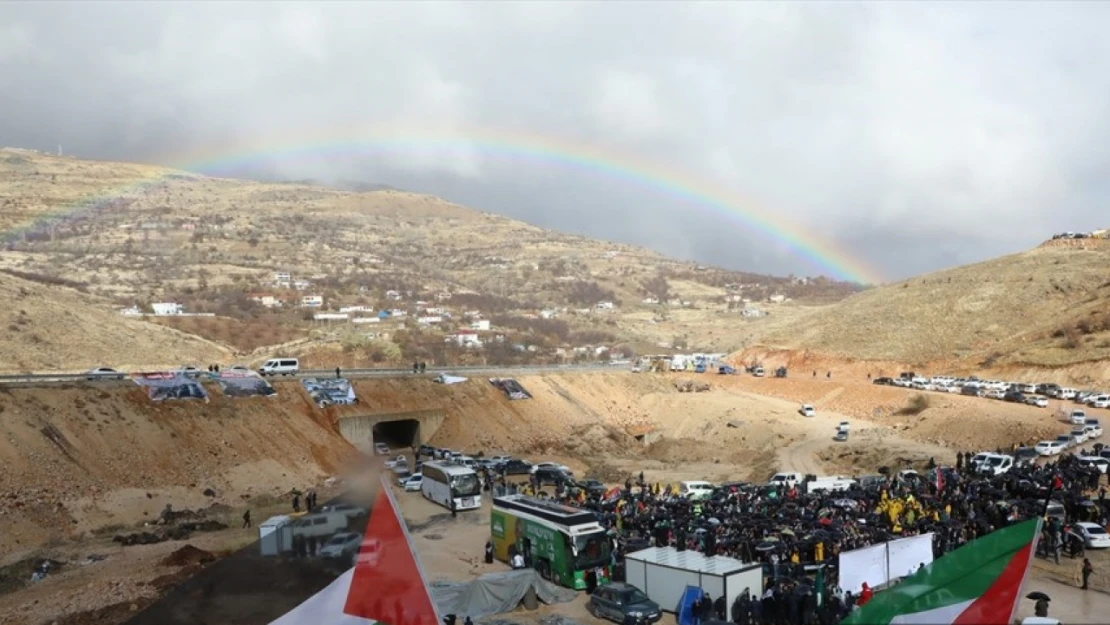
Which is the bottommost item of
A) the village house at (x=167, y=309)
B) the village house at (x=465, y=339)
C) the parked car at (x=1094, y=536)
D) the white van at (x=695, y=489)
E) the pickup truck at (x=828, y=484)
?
the white van at (x=695, y=489)

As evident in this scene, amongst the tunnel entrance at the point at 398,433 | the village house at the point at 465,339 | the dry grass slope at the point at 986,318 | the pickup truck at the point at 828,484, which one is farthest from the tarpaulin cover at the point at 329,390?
the dry grass slope at the point at 986,318

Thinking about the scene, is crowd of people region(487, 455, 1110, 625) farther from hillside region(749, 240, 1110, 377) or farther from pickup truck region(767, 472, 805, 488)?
hillside region(749, 240, 1110, 377)

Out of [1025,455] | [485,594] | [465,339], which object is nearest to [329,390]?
[485,594]

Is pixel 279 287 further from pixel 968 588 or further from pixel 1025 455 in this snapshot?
pixel 968 588

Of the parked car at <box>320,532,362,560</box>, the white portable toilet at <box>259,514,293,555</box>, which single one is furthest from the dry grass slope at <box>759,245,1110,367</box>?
the parked car at <box>320,532,362,560</box>

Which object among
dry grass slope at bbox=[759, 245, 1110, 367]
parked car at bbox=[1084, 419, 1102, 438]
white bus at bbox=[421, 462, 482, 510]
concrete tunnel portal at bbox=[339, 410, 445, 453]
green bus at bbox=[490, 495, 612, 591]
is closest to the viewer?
green bus at bbox=[490, 495, 612, 591]

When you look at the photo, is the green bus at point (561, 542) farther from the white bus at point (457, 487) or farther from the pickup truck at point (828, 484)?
the pickup truck at point (828, 484)
